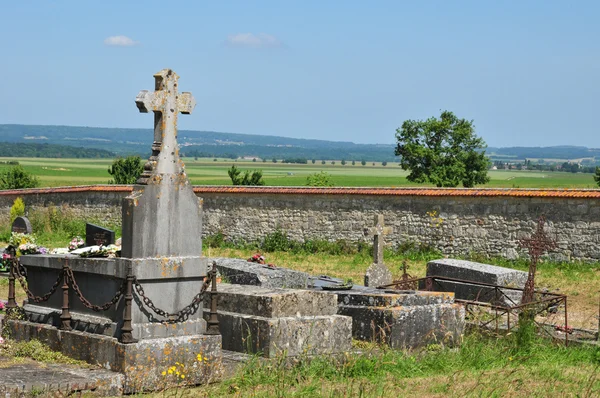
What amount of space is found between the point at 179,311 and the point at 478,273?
29.6ft

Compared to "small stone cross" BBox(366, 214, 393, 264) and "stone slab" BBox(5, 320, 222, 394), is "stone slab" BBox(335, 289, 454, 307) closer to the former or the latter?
"stone slab" BBox(5, 320, 222, 394)

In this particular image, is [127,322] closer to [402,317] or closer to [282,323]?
[282,323]

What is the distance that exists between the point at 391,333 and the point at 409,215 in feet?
45.2

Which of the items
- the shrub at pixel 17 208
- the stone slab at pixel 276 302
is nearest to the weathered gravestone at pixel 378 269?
the stone slab at pixel 276 302

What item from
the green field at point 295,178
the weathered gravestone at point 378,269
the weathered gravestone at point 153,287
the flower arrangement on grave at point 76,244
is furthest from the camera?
the green field at point 295,178

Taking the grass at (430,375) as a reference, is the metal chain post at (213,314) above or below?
above

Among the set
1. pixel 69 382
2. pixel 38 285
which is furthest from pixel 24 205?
pixel 69 382

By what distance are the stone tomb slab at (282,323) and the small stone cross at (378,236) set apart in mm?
8357

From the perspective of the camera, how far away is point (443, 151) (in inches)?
2296

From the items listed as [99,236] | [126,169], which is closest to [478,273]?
[99,236]

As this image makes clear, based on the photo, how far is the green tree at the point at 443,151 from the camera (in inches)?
2266

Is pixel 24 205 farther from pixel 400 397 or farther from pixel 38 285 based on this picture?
pixel 400 397

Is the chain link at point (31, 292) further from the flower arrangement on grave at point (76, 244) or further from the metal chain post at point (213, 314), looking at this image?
the metal chain post at point (213, 314)

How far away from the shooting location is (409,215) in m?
24.7
